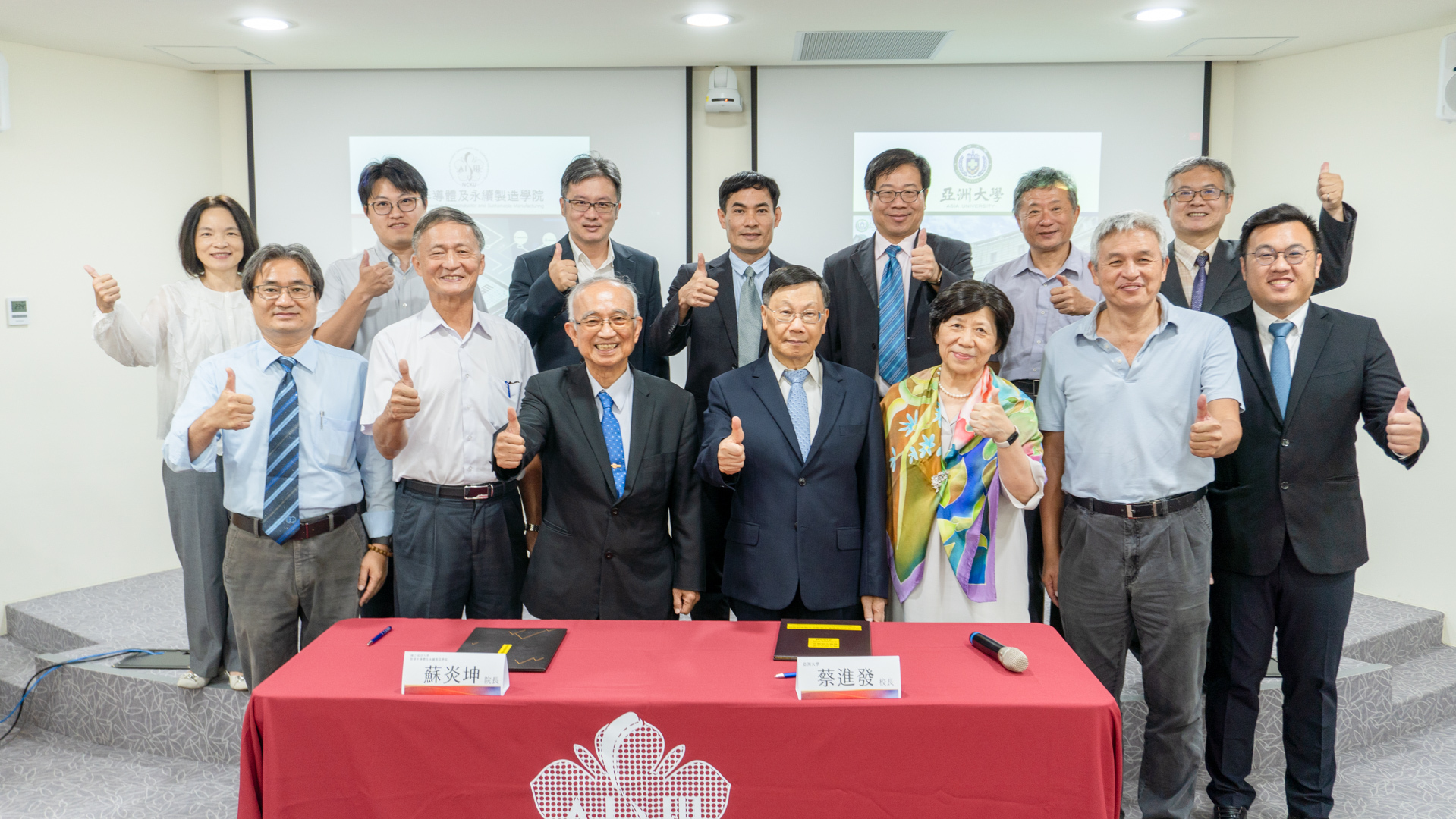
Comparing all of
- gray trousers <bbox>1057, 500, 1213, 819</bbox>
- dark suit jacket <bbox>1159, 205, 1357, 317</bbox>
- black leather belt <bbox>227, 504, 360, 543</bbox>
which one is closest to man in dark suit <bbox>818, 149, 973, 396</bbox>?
dark suit jacket <bbox>1159, 205, 1357, 317</bbox>

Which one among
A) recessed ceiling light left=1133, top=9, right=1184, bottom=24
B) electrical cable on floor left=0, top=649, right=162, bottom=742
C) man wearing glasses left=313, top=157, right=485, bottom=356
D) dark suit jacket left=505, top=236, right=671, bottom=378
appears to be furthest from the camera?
recessed ceiling light left=1133, top=9, right=1184, bottom=24

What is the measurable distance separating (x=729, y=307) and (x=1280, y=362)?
1.61 meters

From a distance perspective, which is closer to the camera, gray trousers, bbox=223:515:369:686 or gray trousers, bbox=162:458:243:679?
gray trousers, bbox=223:515:369:686

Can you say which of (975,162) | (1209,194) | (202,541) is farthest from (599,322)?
(975,162)

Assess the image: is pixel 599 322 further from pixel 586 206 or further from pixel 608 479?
pixel 586 206

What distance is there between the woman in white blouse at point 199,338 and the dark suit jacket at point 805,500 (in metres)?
1.81

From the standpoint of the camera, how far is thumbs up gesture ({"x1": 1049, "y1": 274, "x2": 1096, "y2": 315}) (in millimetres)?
2980

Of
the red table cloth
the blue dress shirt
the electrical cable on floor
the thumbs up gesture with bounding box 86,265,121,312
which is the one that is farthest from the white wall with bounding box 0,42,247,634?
the red table cloth

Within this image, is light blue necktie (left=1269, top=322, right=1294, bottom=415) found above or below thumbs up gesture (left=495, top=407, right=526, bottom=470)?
above

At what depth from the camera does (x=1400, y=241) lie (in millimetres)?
4219

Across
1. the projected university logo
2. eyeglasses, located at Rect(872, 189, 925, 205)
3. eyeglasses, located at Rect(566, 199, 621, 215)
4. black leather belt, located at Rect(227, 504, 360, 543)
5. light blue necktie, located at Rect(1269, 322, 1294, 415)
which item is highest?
the projected university logo

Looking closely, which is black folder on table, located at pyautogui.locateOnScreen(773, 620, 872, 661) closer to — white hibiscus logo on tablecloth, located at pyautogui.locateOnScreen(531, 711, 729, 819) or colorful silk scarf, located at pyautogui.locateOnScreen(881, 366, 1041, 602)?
white hibiscus logo on tablecloth, located at pyautogui.locateOnScreen(531, 711, 729, 819)

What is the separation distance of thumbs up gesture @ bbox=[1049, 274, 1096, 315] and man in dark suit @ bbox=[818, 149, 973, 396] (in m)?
0.30

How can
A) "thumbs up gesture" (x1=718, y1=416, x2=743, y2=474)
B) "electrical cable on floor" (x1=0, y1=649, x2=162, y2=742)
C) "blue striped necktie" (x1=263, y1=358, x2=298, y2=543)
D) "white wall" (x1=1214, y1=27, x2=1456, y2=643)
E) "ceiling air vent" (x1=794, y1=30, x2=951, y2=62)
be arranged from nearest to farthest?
"thumbs up gesture" (x1=718, y1=416, x2=743, y2=474), "blue striped necktie" (x1=263, y1=358, x2=298, y2=543), "electrical cable on floor" (x1=0, y1=649, x2=162, y2=742), "white wall" (x1=1214, y1=27, x2=1456, y2=643), "ceiling air vent" (x1=794, y1=30, x2=951, y2=62)
